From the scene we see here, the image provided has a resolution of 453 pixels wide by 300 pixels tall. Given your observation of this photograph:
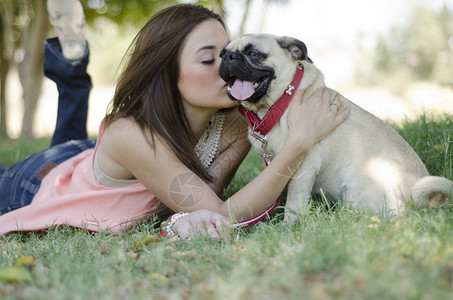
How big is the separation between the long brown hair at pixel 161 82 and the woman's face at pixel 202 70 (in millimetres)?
60

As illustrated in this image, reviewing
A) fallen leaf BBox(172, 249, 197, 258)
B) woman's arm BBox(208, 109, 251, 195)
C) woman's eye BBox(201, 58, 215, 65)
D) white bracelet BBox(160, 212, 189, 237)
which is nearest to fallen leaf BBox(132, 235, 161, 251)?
white bracelet BBox(160, 212, 189, 237)

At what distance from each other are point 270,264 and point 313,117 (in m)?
1.25

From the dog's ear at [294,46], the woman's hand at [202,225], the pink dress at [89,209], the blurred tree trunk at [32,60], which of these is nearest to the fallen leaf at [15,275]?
the woman's hand at [202,225]

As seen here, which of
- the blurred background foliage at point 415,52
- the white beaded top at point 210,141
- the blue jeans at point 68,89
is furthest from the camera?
the blurred background foliage at point 415,52

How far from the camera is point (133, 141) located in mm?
2850

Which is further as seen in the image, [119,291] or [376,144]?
[376,144]

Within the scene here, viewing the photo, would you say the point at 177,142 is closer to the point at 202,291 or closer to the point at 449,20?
the point at 202,291

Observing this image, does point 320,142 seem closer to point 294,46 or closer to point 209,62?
point 294,46

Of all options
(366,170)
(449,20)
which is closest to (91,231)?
(366,170)

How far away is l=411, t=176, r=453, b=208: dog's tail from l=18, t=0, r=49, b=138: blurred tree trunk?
27.3 feet

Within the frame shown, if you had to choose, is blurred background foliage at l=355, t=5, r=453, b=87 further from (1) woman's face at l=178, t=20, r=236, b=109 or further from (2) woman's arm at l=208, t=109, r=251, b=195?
(1) woman's face at l=178, t=20, r=236, b=109

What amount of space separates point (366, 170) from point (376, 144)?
0.19 metres

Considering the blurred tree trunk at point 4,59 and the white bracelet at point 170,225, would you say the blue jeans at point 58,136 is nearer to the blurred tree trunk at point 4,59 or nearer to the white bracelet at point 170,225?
the white bracelet at point 170,225

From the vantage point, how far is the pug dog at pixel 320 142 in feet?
8.85
